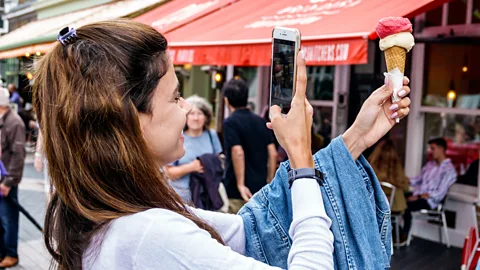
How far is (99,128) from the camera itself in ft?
4.25

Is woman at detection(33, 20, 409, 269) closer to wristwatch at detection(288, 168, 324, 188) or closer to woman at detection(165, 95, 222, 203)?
wristwatch at detection(288, 168, 324, 188)

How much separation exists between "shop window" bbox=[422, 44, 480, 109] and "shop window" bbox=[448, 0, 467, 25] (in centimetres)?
32

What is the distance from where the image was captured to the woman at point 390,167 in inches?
261

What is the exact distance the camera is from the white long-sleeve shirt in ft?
3.86

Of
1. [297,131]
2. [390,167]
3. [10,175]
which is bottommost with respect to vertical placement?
[390,167]

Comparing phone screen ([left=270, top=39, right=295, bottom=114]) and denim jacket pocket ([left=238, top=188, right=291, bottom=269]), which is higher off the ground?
phone screen ([left=270, top=39, right=295, bottom=114])

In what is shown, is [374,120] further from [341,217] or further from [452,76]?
[452,76]

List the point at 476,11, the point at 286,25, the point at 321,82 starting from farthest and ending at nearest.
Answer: the point at 321,82 < the point at 476,11 < the point at 286,25

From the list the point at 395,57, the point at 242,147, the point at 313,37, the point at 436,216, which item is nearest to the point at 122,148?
the point at 395,57

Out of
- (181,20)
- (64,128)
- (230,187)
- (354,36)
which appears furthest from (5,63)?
(64,128)

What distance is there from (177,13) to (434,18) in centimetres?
351

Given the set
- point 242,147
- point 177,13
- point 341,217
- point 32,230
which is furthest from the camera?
point 177,13

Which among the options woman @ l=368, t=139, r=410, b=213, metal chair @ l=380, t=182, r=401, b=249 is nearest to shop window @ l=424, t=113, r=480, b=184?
woman @ l=368, t=139, r=410, b=213

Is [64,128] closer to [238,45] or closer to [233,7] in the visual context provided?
[238,45]
